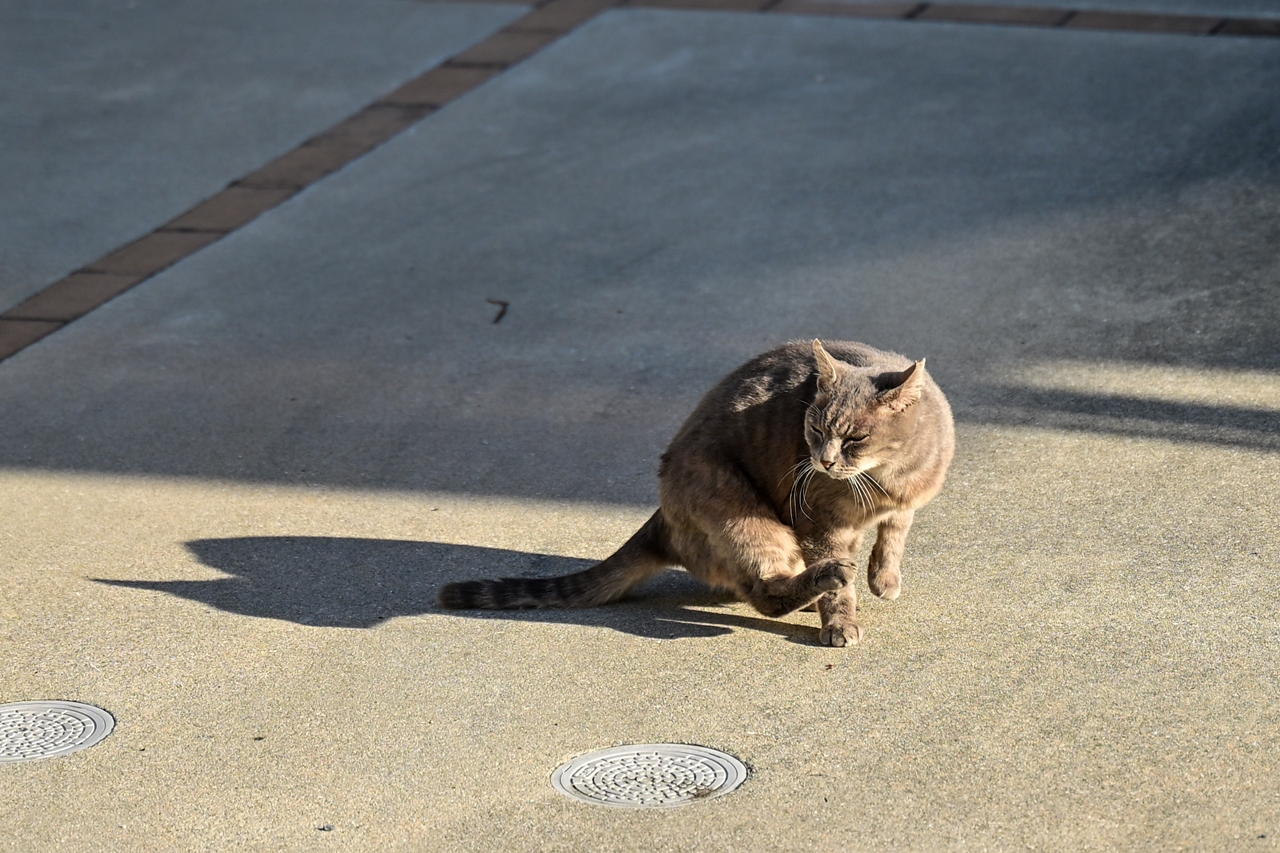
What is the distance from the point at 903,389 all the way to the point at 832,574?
0.54 m

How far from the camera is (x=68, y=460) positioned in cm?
555

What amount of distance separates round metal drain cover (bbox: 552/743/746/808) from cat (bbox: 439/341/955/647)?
0.67 meters

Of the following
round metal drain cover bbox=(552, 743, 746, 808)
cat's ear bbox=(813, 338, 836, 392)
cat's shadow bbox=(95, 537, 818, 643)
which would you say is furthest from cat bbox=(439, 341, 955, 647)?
round metal drain cover bbox=(552, 743, 746, 808)

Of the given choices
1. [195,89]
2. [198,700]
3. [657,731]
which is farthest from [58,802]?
[195,89]

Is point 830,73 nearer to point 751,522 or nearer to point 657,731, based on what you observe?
point 751,522

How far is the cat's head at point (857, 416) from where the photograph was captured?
3984 millimetres

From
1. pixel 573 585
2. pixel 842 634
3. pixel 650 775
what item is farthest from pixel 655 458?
pixel 650 775

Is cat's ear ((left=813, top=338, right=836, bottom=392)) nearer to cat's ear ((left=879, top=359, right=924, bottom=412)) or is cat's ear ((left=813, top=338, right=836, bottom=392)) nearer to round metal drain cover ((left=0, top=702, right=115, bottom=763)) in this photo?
cat's ear ((left=879, top=359, right=924, bottom=412))

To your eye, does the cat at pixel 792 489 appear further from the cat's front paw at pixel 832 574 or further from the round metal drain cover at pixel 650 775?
the round metal drain cover at pixel 650 775

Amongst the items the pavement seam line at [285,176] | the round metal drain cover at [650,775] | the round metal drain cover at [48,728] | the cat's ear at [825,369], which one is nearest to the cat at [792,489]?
the cat's ear at [825,369]

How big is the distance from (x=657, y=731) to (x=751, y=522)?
73 centimetres

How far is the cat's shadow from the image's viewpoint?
4.40 metres

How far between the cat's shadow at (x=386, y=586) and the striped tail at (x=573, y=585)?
43mm

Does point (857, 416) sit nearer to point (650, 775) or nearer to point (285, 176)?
point (650, 775)
